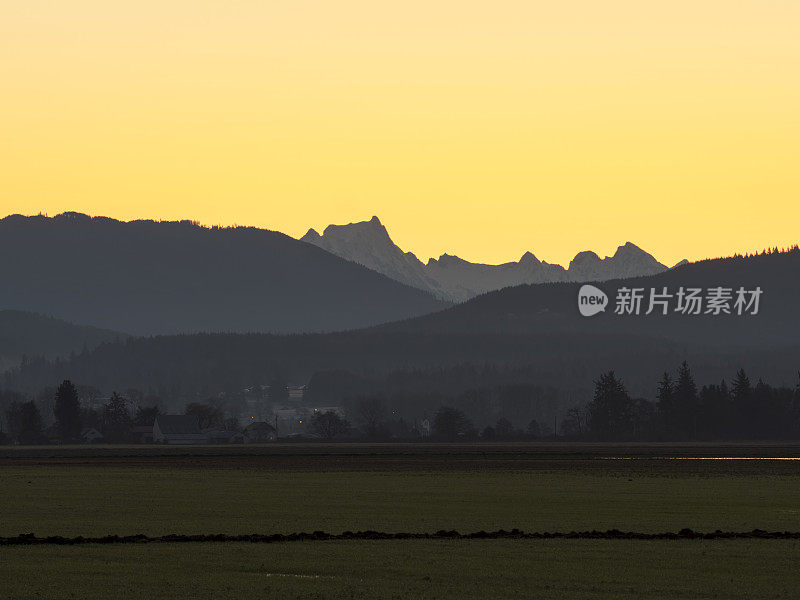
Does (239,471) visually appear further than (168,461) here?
No

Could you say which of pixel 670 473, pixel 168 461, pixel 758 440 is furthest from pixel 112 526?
pixel 758 440

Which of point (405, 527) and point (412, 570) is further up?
point (405, 527)

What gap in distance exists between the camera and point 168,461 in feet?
418

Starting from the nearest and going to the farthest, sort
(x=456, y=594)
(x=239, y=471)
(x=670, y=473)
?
1. (x=456, y=594)
2. (x=670, y=473)
3. (x=239, y=471)

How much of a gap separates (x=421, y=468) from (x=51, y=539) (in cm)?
5927

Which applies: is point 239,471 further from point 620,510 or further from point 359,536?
point 359,536

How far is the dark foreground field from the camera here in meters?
36.3

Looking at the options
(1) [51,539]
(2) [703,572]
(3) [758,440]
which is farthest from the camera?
(3) [758,440]

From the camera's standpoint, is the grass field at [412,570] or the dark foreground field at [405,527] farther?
the dark foreground field at [405,527]

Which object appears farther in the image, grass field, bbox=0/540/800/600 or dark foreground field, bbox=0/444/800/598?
dark foreground field, bbox=0/444/800/598

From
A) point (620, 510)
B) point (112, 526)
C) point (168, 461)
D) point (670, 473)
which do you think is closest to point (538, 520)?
point (620, 510)

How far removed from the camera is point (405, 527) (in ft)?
171

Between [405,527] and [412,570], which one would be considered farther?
[405,527]

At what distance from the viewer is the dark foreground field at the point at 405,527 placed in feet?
119
